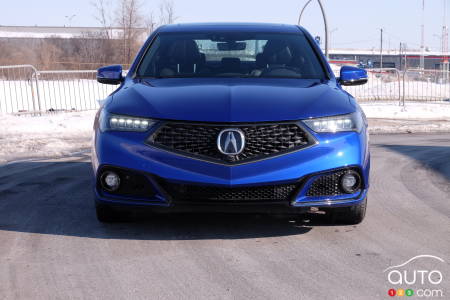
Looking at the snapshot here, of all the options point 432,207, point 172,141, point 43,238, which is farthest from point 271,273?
point 432,207

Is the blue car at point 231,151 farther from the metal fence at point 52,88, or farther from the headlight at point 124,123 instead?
the metal fence at point 52,88

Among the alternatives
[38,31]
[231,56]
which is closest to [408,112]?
[231,56]

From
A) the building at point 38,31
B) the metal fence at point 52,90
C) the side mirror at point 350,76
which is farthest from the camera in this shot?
the building at point 38,31

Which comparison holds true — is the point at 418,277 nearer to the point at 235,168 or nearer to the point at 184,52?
the point at 235,168

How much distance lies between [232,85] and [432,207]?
83.7 inches

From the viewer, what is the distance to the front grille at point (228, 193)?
480 centimetres

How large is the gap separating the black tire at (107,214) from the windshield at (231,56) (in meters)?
1.35

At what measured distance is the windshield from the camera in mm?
6125

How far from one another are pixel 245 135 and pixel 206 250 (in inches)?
31.1

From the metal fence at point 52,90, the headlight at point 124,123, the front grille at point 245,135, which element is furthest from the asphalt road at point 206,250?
the metal fence at point 52,90

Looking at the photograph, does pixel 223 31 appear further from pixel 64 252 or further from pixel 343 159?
pixel 64 252

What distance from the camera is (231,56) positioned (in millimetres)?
6344

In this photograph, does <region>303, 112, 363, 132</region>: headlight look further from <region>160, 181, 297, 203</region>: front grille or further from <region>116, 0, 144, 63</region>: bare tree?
<region>116, 0, 144, 63</region>: bare tree

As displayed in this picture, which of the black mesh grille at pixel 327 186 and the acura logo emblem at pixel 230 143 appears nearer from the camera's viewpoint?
the acura logo emblem at pixel 230 143
